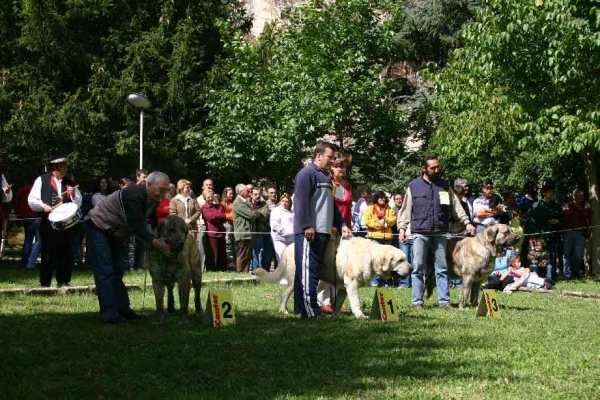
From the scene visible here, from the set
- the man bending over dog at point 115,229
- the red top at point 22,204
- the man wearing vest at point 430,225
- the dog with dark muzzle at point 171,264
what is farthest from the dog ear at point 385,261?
the red top at point 22,204

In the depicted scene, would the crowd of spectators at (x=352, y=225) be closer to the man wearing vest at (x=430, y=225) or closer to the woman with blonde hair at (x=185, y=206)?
the woman with blonde hair at (x=185, y=206)

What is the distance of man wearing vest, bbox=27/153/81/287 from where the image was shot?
1211 cm

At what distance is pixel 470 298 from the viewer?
11.8 meters

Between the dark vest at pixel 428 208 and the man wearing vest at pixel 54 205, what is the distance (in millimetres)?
4916

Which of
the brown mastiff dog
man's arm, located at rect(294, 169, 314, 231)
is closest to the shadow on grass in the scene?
man's arm, located at rect(294, 169, 314, 231)

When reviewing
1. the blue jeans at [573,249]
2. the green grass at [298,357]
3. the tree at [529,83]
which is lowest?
the green grass at [298,357]

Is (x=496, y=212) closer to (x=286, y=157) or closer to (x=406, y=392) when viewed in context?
(x=406, y=392)

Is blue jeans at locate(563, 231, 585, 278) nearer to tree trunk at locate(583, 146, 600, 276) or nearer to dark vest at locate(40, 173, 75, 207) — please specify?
tree trunk at locate(583, 146, 600, 276)

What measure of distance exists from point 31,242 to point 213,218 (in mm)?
4192

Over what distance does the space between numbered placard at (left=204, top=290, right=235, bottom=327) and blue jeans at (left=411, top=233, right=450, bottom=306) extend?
132 inches

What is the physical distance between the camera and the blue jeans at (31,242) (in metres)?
17.5

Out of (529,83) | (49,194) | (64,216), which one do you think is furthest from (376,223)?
(64,216)

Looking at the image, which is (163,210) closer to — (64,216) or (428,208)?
(64,216)

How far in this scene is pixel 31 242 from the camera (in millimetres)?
18141
